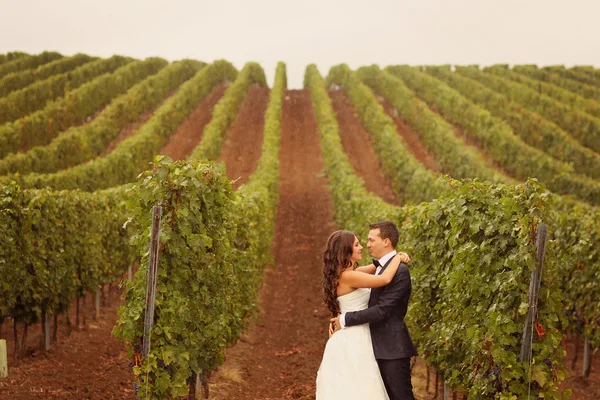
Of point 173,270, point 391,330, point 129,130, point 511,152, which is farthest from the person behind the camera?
point 129,130

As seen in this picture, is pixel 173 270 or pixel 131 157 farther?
pixel 131 157

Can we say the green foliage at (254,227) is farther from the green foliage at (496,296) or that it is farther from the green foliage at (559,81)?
the green foliage at (559,81)

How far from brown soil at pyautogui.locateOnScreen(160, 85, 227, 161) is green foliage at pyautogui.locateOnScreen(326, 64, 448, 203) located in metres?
12.8

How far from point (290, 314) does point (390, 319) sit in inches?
461

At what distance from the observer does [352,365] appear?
6.44 m

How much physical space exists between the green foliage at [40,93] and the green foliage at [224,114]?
1287cm

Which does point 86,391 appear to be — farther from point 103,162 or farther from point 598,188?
point 598,188

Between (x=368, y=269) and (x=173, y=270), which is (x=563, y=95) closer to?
(x=173, y=270)

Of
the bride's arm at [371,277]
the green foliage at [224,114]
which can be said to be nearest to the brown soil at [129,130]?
the green foliage at [224,114]

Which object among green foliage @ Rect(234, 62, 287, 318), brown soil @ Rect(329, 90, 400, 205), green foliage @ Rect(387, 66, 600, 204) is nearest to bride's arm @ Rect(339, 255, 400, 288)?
green foliage @ Rect(234, 62, 287, 318)

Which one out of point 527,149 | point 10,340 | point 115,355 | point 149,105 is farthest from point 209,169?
point 149,105

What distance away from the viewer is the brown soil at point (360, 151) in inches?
1505

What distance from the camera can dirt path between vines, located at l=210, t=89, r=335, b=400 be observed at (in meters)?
12.4

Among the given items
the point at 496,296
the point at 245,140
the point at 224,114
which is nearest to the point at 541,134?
the point at 245,140
